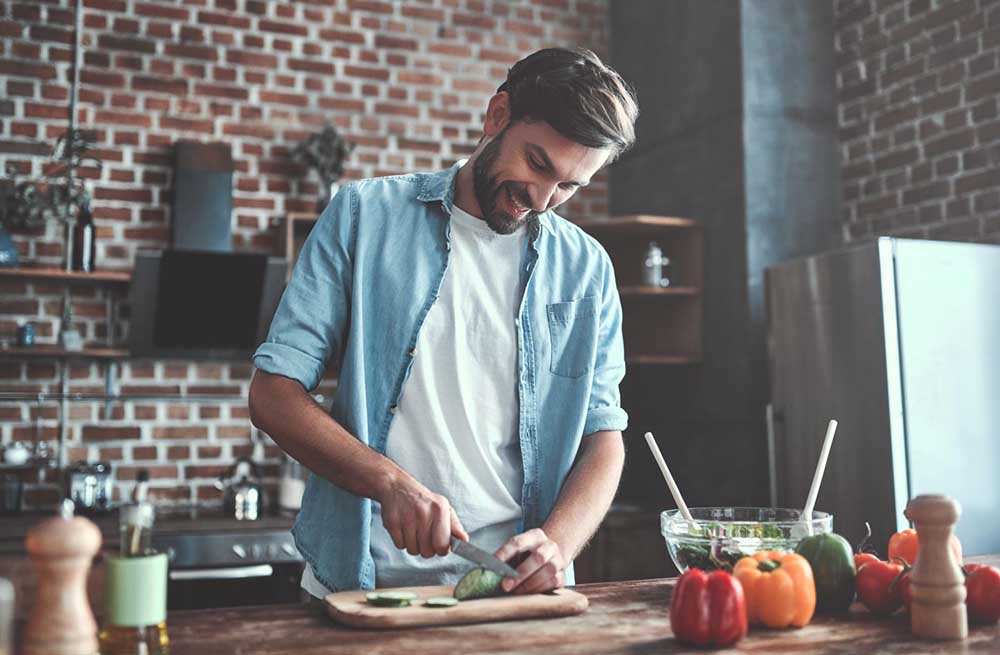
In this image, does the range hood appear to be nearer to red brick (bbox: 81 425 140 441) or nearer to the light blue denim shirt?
red brick (bbox: 81 425 140 441)

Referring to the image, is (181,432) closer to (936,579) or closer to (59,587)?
(59,587)

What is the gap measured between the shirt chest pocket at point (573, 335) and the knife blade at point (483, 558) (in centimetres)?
46

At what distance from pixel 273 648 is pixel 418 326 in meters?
0.65

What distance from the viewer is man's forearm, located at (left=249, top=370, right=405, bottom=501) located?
1.45m

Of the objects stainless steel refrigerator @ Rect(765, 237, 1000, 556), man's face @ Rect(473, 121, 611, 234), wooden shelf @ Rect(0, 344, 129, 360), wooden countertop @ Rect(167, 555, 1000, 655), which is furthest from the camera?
wooden shelf @ Rect(0, 344, 129, 360)

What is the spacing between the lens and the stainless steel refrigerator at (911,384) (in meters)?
3.05

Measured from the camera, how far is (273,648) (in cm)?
114

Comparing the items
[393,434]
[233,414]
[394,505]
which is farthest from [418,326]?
[233,414]

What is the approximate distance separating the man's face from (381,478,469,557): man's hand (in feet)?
1.78

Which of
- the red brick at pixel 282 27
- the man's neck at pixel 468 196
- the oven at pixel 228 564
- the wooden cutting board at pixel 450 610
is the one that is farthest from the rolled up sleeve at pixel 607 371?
the red brick at pixel 282 27

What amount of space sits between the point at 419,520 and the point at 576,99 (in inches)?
27.9

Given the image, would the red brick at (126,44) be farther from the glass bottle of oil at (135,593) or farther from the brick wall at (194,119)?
the glass bottle of oil at (135,593)

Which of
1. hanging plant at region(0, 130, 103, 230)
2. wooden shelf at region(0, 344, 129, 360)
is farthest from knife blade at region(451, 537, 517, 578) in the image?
hanging plant at region(0, 130, 103, 230)

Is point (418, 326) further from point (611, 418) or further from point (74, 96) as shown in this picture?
point (74, 96)
